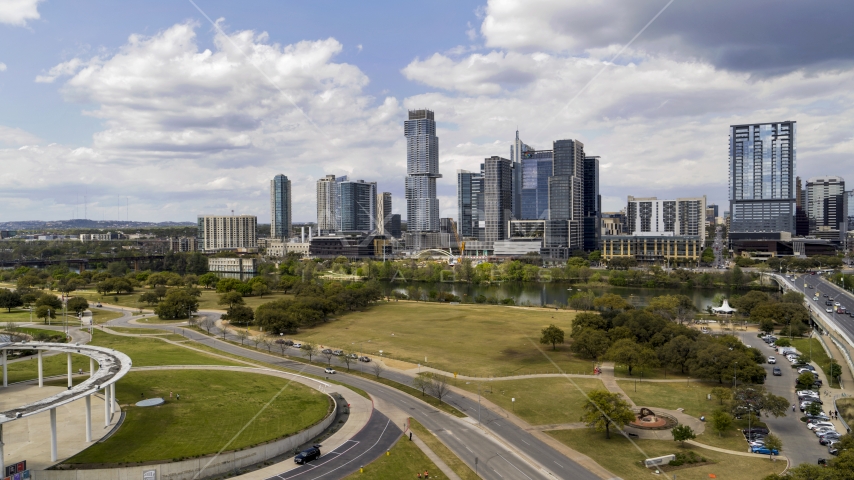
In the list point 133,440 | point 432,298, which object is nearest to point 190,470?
point 133,440

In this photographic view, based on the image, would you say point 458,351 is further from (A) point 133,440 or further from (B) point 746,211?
(B) point 746,211

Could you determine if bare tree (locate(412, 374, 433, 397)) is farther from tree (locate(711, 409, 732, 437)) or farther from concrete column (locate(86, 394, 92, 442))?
concrete column (locate(86, 394, 92, 442))

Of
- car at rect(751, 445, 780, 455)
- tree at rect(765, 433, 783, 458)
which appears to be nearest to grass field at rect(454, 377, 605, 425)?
car at rect(751, 445, 780, 455)

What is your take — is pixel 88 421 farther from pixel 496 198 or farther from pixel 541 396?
pixel 496 198

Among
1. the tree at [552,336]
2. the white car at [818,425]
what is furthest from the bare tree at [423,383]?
the white car at [818,425]

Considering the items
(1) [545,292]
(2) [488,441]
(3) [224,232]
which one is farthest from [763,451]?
(3) [224,232]
